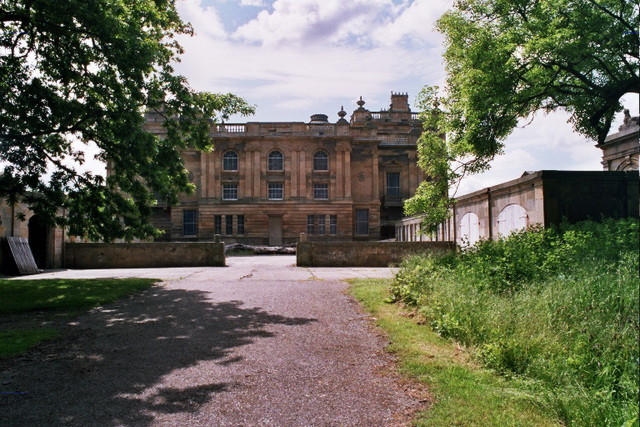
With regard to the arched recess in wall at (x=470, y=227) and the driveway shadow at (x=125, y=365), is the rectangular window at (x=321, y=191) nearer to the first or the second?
the arched recess in wall at (x=470, y=227)

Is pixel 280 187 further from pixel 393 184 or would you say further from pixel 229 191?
pixel 393 184

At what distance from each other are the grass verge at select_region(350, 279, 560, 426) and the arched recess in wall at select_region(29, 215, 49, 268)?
18884 millimetres

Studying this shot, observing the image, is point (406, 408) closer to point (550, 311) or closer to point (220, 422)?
point (220, 422)

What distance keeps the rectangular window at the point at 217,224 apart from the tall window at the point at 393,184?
17.9 metres

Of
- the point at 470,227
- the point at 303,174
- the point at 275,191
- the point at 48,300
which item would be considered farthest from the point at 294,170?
the point at 48,300

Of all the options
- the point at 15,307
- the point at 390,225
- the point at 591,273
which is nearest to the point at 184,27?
the point at 15,307

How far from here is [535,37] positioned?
38.7ft

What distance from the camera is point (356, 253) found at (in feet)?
63.6

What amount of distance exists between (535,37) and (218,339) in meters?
11.3

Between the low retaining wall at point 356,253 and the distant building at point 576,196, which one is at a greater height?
the distant building at point 576,196

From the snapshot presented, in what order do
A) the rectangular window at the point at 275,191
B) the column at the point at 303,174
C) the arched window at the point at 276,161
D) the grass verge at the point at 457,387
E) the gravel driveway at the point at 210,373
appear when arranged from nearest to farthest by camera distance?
the grass verge at the point at 457,387 < the gravel driveway at the point at 210,373 < the column at the point at 303,174 < the rectangular window at the point at 275,191 < the arched window at the point at 276,161

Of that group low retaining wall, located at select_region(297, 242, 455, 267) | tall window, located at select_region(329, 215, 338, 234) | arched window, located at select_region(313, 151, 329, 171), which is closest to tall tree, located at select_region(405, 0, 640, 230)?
low retaining wall, located at select_region(297, 242, 455, 267)

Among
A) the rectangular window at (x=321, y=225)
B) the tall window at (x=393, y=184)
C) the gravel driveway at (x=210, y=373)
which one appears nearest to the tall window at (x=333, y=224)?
the rectangular window at (x=321, y=225)

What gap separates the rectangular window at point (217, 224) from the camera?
138ft
